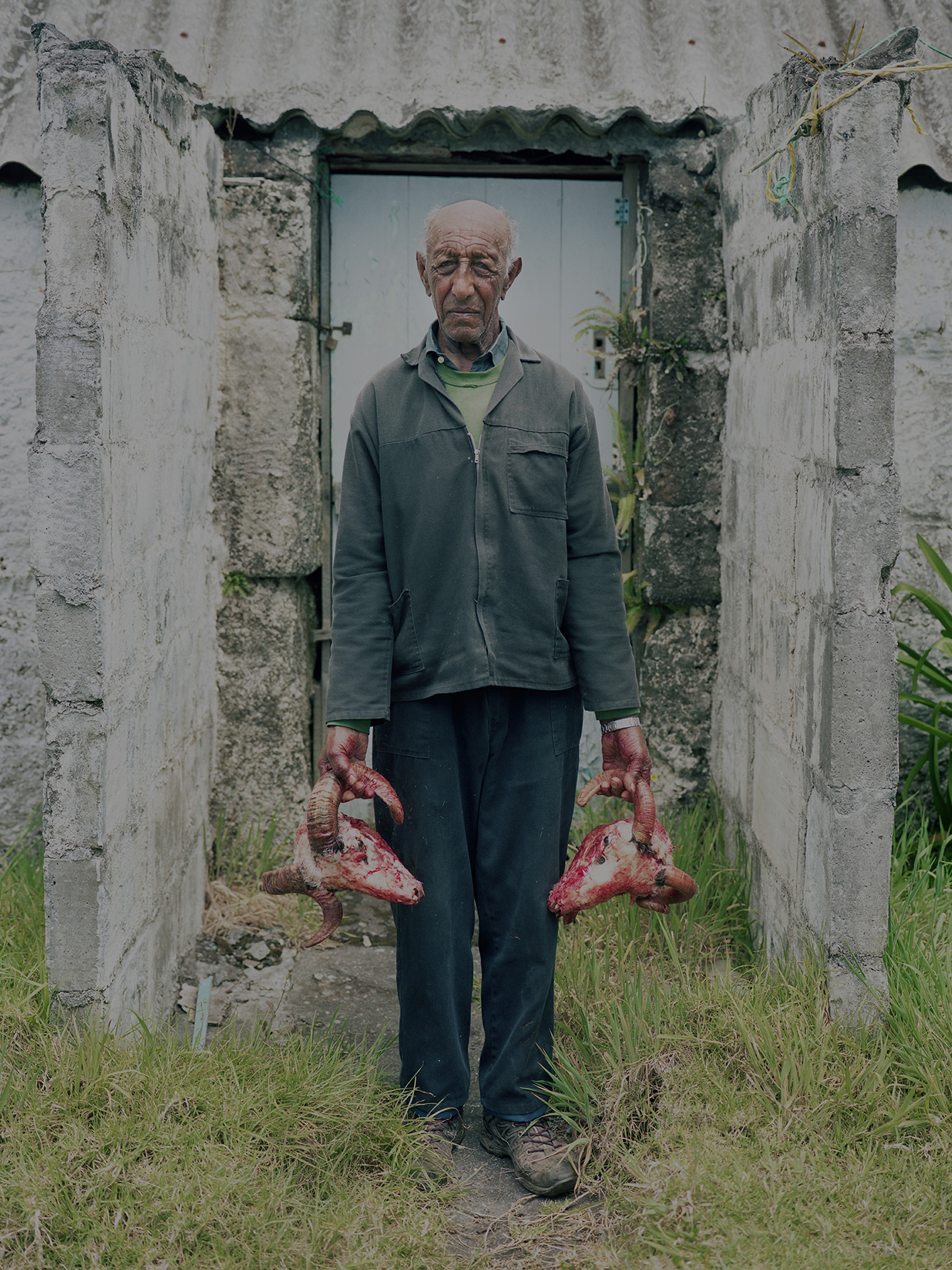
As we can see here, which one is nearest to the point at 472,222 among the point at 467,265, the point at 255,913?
the point at 467,265

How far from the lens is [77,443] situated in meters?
2.74

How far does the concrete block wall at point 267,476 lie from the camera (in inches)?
166

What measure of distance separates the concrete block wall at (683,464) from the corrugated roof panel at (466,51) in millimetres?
323

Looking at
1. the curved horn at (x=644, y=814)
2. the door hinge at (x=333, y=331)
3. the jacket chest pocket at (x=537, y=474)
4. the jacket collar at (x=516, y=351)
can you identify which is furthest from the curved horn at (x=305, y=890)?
the door hinge at (x=333, y=331)

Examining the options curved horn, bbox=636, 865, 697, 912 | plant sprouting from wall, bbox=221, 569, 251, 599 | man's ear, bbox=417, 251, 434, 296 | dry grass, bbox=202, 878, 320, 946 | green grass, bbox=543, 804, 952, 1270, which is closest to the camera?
green grass, bbox=543, 804, 952, 1270

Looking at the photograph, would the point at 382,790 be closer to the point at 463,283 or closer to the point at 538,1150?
the point at 538,1150

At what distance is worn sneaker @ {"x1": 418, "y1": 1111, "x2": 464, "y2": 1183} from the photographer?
2.77 meters

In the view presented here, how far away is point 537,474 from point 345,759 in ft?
2.67

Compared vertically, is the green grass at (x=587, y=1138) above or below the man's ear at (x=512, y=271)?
below

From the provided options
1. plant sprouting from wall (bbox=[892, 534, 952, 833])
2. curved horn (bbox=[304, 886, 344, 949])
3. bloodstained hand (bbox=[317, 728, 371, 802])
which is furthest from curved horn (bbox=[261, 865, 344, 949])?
plant sprouting from wall (bbox=[892, 534, 952, 833])

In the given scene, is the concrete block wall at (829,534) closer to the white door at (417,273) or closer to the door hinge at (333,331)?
the white door at (417,273)

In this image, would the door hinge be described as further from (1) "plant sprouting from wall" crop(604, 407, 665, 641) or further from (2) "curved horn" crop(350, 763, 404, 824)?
(2) "curved horn" crop(350, 763, 404, 824)

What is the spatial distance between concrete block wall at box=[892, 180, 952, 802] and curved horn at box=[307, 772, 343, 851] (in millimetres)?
2374

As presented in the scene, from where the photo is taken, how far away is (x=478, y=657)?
9.07ft
